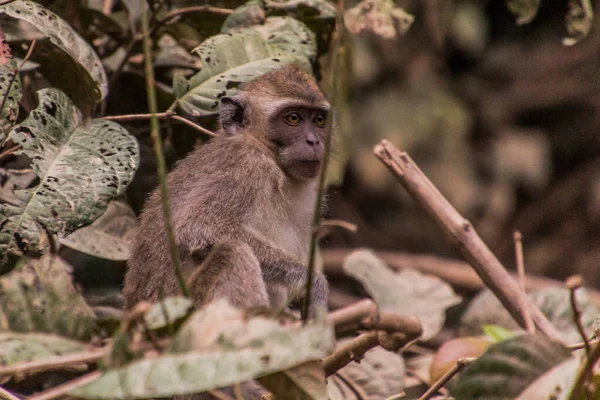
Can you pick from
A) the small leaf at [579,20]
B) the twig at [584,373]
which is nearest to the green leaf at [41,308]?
the twig at [584,373]

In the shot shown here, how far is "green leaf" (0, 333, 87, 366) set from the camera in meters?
2.05

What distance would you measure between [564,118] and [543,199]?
3.56ft

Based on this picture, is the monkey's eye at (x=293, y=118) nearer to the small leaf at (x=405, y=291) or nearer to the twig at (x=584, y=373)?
the small leaf at (x=405, y=291)

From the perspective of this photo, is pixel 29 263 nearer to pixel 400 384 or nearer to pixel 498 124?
pixel 400 384

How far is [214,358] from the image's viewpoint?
184 cm

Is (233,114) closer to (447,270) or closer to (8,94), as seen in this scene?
(8,94)

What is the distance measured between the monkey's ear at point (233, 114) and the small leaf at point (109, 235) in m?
0.66

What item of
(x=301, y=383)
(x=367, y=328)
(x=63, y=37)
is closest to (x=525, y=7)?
(x=63, y=37)

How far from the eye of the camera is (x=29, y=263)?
2277 mm

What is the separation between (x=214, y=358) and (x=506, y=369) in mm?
748

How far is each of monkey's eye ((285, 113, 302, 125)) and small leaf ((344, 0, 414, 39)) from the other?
1.78 ft

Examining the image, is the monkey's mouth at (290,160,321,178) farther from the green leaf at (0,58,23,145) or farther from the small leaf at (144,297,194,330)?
the small leaf at (144,297,194,330)

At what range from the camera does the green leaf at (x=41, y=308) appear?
214cm

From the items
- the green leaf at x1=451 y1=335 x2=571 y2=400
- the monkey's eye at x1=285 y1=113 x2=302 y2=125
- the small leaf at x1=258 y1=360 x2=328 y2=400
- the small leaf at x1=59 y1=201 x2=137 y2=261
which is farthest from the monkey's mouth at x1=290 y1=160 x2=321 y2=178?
the green leaf at x1=451 y1=335 x2=571 y2=400
